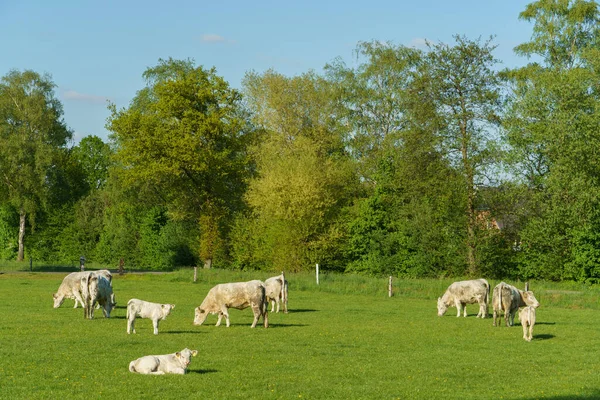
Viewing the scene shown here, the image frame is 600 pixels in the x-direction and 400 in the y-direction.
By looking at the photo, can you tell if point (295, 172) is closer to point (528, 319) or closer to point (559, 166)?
point (559, 166)

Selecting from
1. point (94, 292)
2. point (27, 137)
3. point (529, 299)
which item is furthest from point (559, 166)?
point (27, 137)

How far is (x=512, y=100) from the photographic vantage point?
2382 inches

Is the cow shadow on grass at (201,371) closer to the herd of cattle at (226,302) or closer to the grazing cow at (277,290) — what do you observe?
the herd of cattle at (226,302)

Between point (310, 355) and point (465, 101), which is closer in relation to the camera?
point (310, 355)

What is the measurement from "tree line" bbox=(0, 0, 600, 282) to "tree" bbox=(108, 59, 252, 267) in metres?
0.19

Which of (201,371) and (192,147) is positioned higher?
(192,147)

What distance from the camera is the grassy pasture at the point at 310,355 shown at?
616 inches

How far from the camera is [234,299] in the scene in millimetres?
26234

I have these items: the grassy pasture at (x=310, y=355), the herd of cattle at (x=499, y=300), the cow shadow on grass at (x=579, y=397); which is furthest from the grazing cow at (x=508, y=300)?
the cow shadow on grass at (x=579, y=397)

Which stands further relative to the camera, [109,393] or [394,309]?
[394,309]

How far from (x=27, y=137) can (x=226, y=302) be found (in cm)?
5796

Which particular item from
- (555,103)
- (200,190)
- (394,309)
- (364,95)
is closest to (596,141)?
(555,103)

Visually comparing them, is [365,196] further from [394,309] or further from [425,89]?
[394,309]

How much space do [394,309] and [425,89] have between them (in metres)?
26.3
